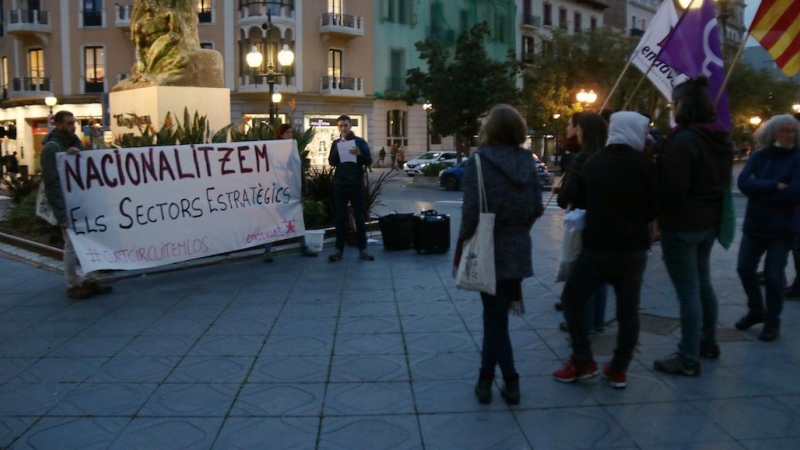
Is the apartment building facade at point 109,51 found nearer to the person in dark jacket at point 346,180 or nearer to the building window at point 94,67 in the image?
the building window at point 94,67

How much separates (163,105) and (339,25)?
32.4m

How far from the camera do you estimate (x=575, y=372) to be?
5027 millimetres

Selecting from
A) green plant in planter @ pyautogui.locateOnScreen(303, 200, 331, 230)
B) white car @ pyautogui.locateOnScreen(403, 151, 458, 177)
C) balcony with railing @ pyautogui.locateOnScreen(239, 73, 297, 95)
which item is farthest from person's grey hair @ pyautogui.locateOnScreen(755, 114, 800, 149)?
balcony with railing @ pyautogui.locateOnScreen(239, 73, 297, 95)

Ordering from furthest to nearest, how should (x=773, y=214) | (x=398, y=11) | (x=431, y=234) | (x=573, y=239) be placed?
1. (x=398, y=11)
2. (x=431, y=234)
3. (x=773, y=214)
4. (x=573, y=239)

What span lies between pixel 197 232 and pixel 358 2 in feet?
124

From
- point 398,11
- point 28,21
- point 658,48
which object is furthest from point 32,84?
point 658,48

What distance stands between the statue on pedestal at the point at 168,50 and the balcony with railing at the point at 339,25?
30.2 m

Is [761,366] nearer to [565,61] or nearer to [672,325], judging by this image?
[672,325]

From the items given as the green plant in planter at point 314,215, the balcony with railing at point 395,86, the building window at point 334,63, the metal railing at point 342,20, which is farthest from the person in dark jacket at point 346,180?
the balcony with railing at point 395,86

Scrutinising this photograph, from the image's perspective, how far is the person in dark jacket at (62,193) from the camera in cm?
761

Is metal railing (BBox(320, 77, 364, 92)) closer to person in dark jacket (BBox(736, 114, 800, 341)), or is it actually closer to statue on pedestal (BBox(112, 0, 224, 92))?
statue on pedestal (BBox(112, 0, 224, 92))

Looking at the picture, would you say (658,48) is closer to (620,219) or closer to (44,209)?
(620,219)

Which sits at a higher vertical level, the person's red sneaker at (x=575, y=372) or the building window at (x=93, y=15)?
the building window at (x=93, y=15)

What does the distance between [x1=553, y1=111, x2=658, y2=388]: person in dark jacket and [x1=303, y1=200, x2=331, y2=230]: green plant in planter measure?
703 cm
